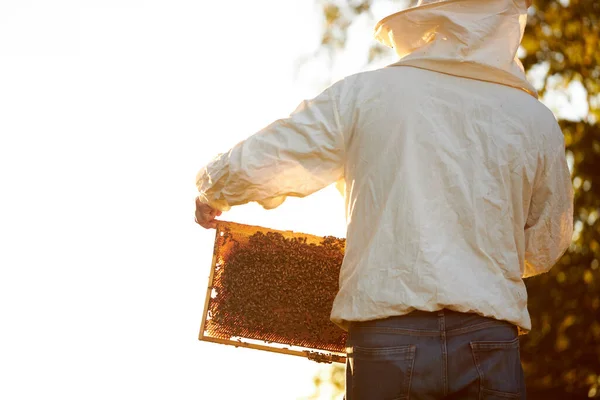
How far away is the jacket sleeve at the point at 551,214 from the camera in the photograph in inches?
108

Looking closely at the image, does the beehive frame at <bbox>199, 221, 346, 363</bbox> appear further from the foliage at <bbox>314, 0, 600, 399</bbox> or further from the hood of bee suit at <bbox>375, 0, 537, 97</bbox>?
the foliage at <bbox>314, 0, 600, 399</bbox>

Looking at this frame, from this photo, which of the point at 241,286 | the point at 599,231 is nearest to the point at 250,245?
the point at 241,286

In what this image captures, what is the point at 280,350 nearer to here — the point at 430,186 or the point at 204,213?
the point at 204,213

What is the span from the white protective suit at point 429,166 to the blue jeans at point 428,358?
0.15 feet

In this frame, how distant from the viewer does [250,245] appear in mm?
3129

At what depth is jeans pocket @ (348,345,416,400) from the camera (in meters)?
2.34

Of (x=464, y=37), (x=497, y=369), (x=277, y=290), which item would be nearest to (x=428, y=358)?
(x=497, y=369)

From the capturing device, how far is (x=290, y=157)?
261 cm

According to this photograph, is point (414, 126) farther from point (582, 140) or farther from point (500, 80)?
point (582, 140)

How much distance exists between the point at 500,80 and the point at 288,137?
2.29 feet

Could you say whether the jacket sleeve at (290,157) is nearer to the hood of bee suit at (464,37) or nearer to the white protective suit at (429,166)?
the white protective suit at (429,166)

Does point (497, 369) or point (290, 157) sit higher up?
point (290, 157)

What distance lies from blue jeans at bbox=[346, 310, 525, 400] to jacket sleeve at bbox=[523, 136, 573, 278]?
1.54 feet

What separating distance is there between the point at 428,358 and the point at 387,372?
12 centimetres
